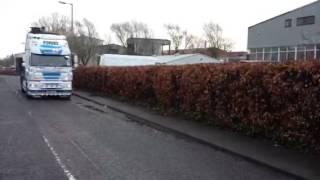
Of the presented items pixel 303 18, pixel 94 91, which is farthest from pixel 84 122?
pixel 303 18

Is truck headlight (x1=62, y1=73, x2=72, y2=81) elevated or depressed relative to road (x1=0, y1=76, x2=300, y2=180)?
elevated

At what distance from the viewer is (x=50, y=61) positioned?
27.6m

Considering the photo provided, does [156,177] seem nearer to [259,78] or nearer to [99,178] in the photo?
[99,178]

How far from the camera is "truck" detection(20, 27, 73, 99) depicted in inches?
1073

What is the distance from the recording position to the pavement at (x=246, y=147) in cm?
854

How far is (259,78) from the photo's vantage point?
448 inches

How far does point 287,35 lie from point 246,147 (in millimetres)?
59833

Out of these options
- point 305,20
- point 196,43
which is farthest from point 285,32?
point 196,43

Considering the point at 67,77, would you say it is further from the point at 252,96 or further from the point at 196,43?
the point at 196,43

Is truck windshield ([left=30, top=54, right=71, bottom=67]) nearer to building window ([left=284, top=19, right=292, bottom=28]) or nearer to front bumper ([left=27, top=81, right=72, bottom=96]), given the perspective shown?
front bumper ([left=27, top=81, right=72, bottom=96])

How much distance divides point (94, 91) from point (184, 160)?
24.2 metres

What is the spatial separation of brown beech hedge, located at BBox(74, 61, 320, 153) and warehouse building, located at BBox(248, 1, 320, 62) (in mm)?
42895

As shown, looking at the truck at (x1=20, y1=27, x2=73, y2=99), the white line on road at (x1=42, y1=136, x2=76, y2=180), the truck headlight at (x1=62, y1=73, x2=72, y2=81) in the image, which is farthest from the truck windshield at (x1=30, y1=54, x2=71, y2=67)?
the white line on road at (x1=42, y1=136, x2=76, y2=180)

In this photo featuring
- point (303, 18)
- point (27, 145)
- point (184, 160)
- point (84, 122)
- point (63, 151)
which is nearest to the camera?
point (184, 160)
